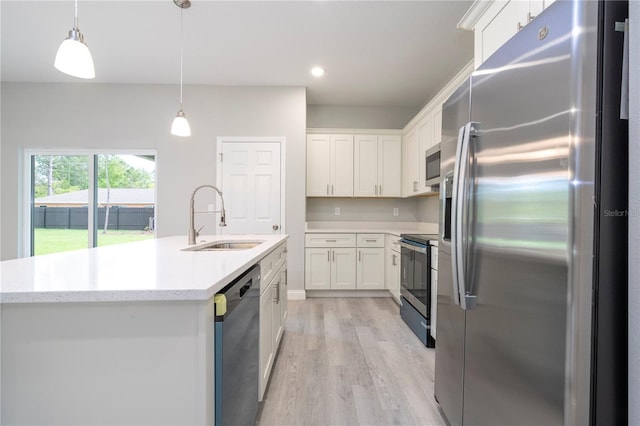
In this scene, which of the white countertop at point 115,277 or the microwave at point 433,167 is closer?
the white countertop at point 115,277

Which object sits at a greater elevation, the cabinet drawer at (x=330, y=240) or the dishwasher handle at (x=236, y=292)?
the dishwasher handle at (x=236, y=292)

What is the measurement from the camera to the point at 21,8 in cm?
252

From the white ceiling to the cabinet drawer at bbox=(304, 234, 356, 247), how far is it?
6.54 feet

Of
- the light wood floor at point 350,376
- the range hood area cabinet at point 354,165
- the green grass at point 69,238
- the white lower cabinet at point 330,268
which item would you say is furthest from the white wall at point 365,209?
the green grass at point 69,238

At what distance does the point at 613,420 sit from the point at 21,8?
441 centimetres

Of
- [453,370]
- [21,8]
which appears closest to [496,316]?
[453,370]

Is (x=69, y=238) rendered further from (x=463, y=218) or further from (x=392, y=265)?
(x=463, y=218)

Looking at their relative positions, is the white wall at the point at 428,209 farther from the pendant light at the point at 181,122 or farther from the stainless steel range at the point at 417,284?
the pendant light at the point at 181,122

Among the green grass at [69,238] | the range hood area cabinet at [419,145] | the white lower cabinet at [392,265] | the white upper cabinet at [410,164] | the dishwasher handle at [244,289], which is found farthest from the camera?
the green grass at [69,238]

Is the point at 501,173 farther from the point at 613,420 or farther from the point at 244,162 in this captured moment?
the point at 244,162

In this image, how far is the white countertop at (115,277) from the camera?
77 cm

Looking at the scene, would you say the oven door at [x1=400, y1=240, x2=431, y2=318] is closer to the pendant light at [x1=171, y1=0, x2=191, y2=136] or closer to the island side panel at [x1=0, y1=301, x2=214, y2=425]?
the island side panel at [x1=0, y1=301, x2=214, y2=425]

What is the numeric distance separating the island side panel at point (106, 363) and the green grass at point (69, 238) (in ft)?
11.9

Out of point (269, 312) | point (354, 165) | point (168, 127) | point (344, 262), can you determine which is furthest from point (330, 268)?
point (168, 127)
